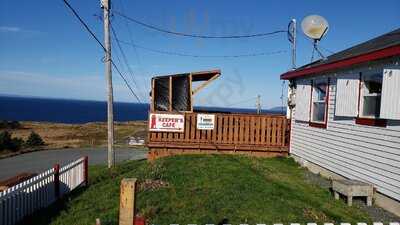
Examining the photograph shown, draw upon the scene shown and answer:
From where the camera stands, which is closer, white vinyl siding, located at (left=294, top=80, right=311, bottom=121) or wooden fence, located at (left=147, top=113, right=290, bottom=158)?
white vinyl siding, located at (left=294, top=80, right=311, bottom=121)

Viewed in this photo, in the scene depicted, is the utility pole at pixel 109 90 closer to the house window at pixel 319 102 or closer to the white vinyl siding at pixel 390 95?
the house window at pixel 319 102

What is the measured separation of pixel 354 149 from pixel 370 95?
1494 mm

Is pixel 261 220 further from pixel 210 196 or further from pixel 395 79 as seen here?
pixel 395 79

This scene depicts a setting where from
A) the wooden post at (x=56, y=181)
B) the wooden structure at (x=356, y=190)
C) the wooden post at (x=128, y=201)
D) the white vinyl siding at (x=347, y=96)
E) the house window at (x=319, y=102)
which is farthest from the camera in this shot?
the house window at (x=319, y=102)

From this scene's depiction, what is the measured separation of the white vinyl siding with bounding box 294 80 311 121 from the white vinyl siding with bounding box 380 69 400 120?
16.7 feet

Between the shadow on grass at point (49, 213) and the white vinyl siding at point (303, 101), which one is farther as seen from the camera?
the white vinyl siding at point (303, 101)

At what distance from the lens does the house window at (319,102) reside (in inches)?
508

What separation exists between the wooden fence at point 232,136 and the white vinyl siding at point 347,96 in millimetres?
4962

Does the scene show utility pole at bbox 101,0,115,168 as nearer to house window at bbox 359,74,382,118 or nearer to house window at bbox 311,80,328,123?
house window at bbox 311,80,328,123

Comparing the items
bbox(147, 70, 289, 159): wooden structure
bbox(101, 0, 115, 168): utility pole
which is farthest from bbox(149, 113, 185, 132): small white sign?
bbox(101, 0, 115, 168): utility pole

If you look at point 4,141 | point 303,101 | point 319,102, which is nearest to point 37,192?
point 319,102

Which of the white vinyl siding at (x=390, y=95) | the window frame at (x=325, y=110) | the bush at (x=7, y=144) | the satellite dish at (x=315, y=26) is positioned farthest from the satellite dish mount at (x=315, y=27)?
the bush at (x=7, y=144)

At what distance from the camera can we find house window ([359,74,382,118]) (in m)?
9.48

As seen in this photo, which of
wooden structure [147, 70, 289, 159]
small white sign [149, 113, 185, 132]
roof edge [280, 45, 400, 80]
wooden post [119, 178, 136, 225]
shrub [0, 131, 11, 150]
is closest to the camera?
wooden post [119, 178, 136, 225]
